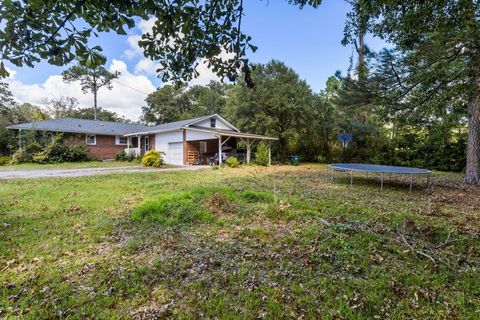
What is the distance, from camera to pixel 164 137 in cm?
2027

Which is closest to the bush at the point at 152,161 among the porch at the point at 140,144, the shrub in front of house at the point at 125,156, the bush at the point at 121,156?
the porch at the point at 140,144

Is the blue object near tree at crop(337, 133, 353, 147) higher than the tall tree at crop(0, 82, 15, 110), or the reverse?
the tall tree at crop(0, 82, 15, 110)

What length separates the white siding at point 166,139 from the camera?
18.9 meters

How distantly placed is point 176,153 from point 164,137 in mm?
2095

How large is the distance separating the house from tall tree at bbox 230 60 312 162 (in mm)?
1371

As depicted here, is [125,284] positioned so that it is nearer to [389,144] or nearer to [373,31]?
[373,31]

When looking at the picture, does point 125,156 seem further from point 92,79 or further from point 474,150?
point 474,150

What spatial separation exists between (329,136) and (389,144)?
5.14 m

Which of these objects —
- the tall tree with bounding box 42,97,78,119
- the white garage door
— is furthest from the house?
the tall tree with bounding box 42,97,78,119

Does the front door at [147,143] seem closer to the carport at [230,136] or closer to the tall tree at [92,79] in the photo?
the carport at [230,136]

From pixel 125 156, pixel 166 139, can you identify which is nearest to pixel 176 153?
pixel 166 139

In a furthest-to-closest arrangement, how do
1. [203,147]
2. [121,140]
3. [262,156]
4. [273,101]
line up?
[121,140]
[203,147]
[273,101]
[262,156]

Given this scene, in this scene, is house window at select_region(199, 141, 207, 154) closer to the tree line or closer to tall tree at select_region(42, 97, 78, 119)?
the tree line

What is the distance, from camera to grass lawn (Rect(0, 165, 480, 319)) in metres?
2.45
